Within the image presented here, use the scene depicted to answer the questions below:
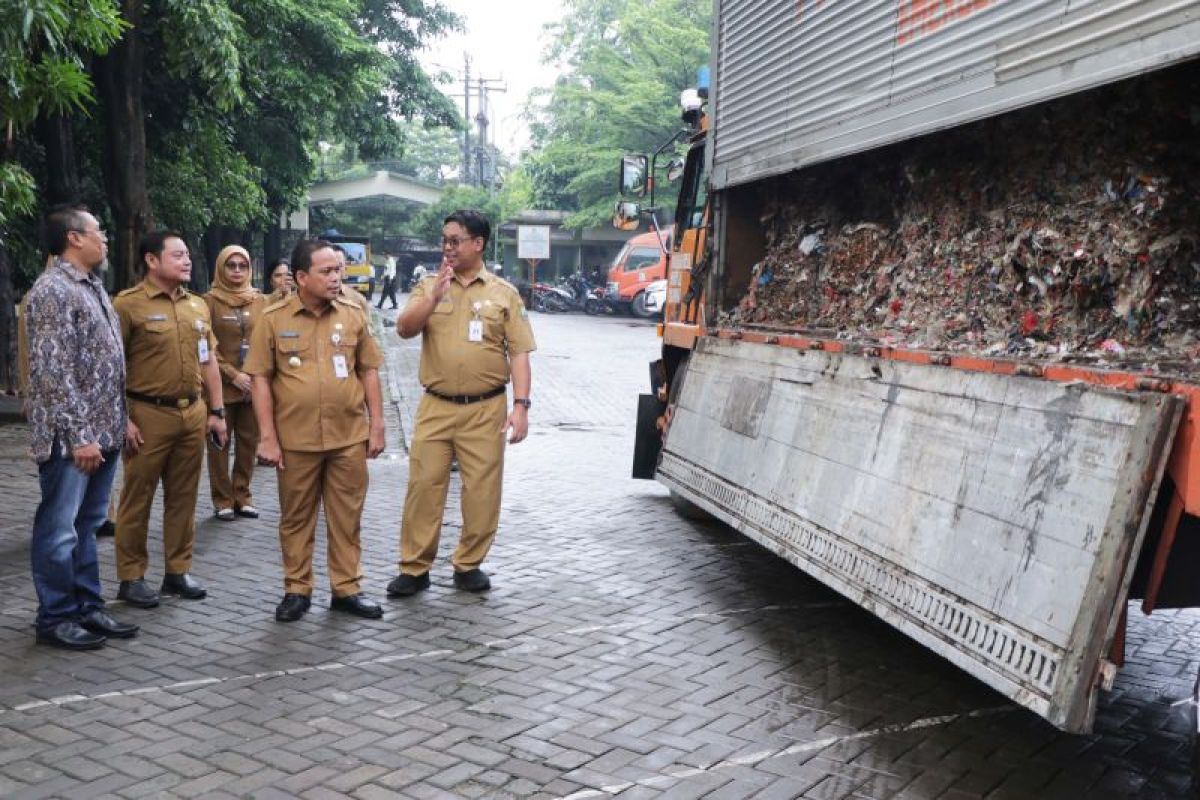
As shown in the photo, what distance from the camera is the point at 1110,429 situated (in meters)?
3.40

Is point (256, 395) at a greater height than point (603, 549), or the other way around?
point (256, 395)

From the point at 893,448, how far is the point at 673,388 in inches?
137

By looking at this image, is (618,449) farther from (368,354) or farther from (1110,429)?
(1110,429)

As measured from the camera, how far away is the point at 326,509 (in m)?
5.42

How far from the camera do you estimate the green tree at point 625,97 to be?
3622cm

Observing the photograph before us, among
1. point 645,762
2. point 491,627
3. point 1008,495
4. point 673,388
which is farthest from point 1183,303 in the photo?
point 673,388

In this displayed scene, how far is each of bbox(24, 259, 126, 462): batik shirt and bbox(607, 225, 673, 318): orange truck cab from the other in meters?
28.0

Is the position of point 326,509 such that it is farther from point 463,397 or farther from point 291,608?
point 463,397

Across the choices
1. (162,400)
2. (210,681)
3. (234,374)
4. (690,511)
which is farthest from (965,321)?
(234,374)

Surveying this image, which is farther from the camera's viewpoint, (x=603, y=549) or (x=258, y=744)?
(x=603, y=549)

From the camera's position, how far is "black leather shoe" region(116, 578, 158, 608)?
5.43m

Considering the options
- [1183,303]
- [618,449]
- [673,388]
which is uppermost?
[1183,303]

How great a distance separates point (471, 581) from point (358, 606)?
69cm

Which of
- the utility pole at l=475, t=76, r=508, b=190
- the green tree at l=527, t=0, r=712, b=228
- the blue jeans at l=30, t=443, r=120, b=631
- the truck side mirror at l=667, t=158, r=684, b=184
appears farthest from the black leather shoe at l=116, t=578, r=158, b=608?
the utility pole at l=475, t=76, r=508, b=190
